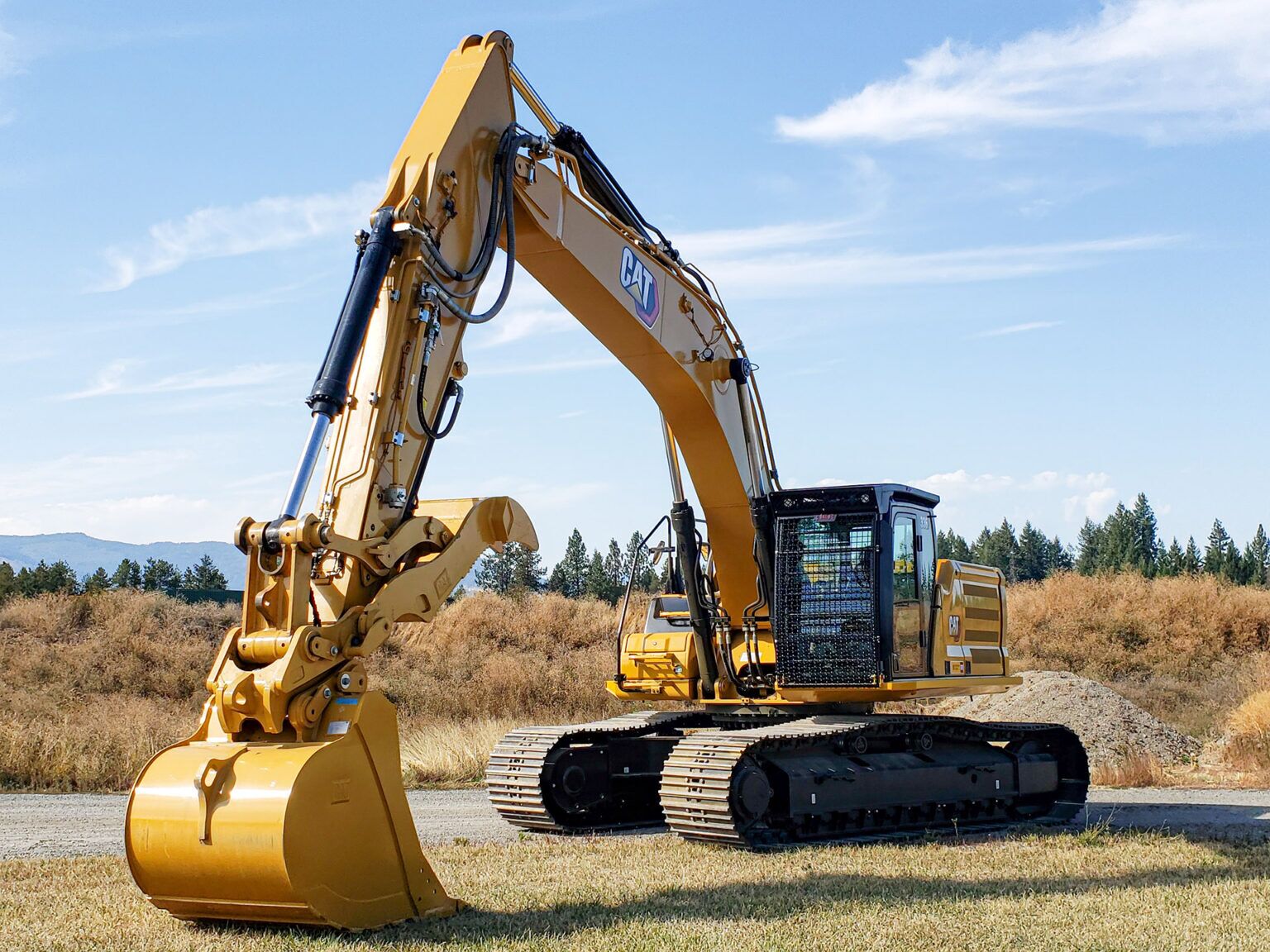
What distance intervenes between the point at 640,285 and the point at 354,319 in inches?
138

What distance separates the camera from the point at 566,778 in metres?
12.5

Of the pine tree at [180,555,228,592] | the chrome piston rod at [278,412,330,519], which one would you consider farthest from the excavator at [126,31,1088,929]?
the pine tree at [180,555,228,592]

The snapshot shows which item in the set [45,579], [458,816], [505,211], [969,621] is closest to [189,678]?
[45,579]

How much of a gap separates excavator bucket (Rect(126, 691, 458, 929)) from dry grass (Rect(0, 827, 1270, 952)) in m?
0.19

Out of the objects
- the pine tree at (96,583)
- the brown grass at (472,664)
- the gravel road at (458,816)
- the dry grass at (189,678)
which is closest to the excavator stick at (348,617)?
the gravel road at (458,816)

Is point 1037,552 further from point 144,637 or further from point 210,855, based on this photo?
point 210,855

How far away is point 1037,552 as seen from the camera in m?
108

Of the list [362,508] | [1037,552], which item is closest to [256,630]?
[362,508]

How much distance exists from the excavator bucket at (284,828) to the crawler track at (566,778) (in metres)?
4.92

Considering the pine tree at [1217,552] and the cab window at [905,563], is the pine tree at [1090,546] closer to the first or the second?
the pine tree at [1217,552]

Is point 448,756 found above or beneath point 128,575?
beneath

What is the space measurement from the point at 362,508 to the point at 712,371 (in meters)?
4.84

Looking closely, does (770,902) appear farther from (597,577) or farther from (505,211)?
(597,577)

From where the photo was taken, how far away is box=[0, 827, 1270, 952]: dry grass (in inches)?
282
